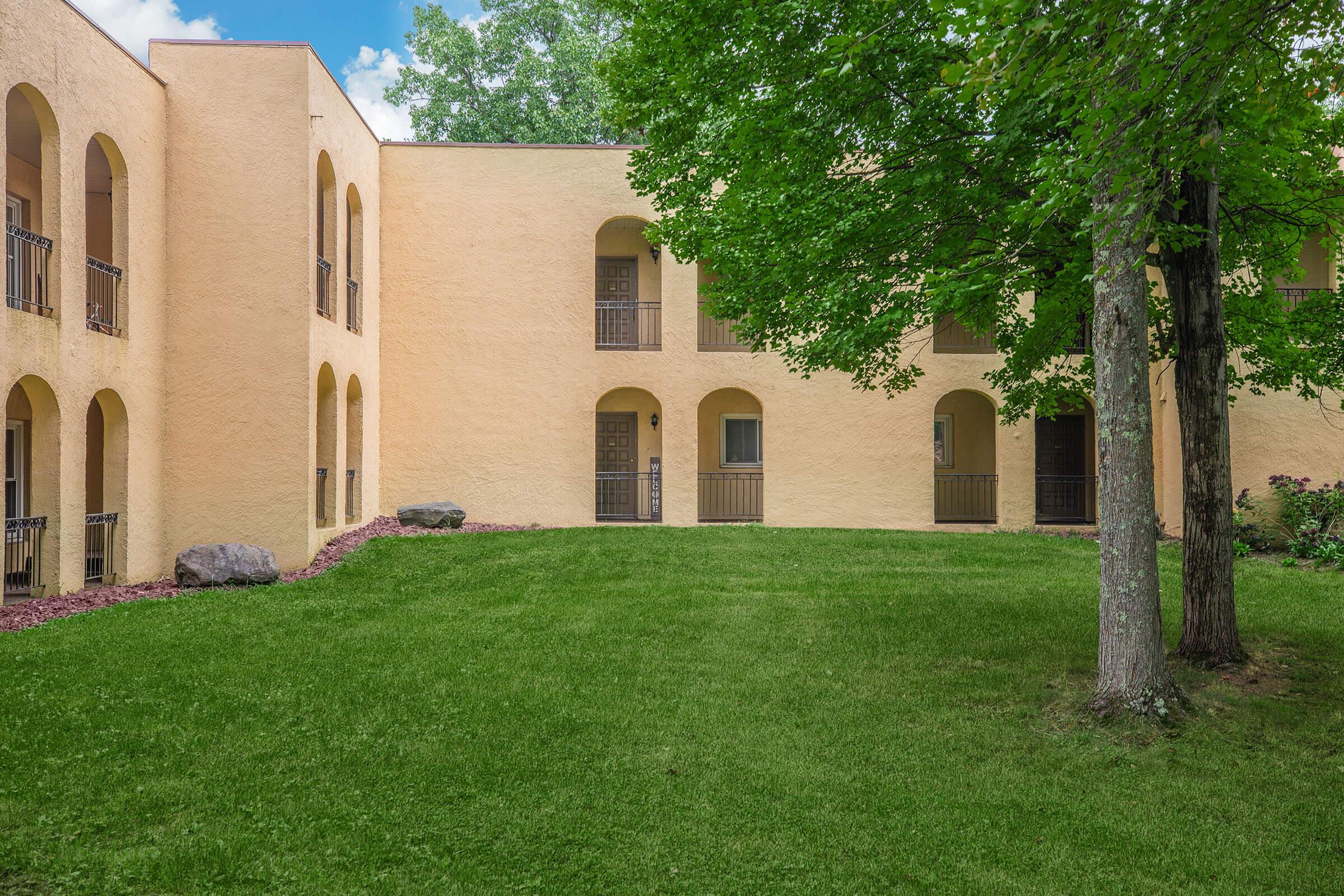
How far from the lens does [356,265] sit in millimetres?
14281

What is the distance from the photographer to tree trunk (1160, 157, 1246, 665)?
6.57 meters

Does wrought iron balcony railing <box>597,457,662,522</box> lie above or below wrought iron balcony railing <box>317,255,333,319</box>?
below

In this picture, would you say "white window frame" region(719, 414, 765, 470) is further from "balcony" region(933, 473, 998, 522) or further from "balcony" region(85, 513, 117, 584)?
"balcony" region(85, 513, 117, 584)

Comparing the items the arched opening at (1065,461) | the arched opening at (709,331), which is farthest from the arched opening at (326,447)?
the arched opening at (1065,461)

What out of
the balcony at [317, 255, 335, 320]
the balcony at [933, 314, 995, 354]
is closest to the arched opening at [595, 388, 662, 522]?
the balcony at [933, 314, 995, 354]

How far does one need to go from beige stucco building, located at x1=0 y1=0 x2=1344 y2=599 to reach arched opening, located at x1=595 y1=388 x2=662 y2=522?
0.19ft

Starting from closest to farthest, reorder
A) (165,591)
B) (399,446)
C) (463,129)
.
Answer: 1. (165,591)
2. (399,446)
3. (463,129)

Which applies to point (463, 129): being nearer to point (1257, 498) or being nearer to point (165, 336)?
point (165, 336)

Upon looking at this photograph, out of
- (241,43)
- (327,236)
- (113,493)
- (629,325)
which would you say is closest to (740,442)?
(629,325)

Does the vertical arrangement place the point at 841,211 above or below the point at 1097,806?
above

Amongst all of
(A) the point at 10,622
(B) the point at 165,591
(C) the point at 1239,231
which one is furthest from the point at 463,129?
(C) the point at 1239,231

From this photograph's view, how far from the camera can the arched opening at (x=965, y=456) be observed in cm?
1773

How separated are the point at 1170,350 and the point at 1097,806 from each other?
4.92 m

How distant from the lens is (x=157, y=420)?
440 inches
